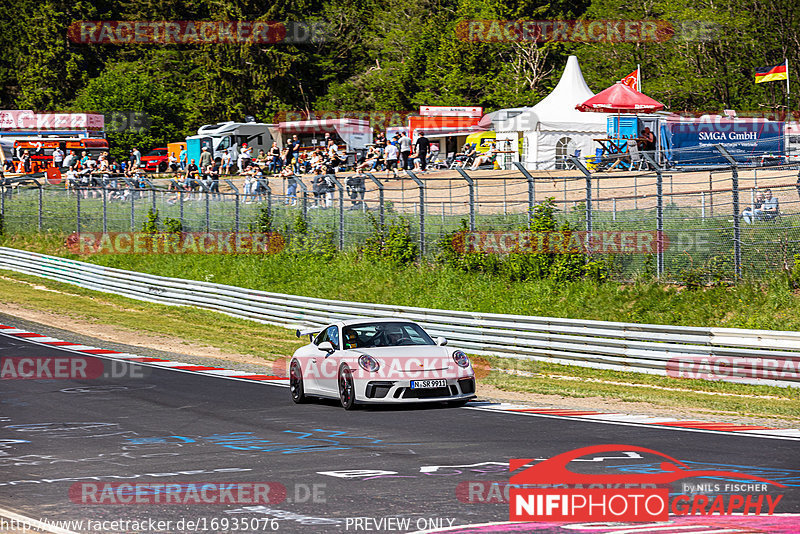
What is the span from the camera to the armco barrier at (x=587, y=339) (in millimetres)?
16609

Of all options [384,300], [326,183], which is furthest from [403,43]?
[384,300]

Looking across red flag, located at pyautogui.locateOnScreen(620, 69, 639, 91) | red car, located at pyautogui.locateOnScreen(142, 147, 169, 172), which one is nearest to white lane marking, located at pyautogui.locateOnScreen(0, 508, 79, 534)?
red flag, located at pyautogui.locateOnScreen(620, 69, 639, 91)

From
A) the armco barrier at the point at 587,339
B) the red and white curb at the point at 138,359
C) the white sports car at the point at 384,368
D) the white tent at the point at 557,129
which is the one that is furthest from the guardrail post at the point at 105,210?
the white sports car at the point at 384,368

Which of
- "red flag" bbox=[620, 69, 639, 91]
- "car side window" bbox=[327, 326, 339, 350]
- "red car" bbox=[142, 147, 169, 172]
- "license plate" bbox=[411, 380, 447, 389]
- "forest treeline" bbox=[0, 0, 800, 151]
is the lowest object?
"license plate" bbox=[411, 380, 447, 389]

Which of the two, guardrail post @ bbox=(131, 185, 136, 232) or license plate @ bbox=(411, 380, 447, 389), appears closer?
license plate @ bbox=(411, 380, 447, 389)

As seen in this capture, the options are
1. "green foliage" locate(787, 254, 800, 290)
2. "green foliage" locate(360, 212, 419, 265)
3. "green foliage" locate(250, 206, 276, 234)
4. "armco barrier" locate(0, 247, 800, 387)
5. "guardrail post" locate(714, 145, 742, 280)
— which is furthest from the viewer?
"green foliage" locate(250, 206, 276, 234)

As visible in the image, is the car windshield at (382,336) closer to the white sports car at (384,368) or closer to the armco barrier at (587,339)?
the white sports car at (384,368)

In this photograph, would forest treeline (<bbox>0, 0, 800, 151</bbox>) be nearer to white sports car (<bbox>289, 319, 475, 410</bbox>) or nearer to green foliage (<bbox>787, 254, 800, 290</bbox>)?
green foliage (<bbox>787, 254, 800, 290</bbox>)

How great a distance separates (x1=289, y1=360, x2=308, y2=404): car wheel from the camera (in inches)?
594

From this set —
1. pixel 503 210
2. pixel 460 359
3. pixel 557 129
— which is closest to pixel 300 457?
pixel 460 359

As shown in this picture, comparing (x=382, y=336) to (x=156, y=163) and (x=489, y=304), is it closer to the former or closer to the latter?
(x=489, y=304)

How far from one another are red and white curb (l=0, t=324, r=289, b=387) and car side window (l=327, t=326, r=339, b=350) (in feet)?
9.92

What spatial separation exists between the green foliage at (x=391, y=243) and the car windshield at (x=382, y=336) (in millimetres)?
12392

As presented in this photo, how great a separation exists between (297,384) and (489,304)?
9.70 meters
